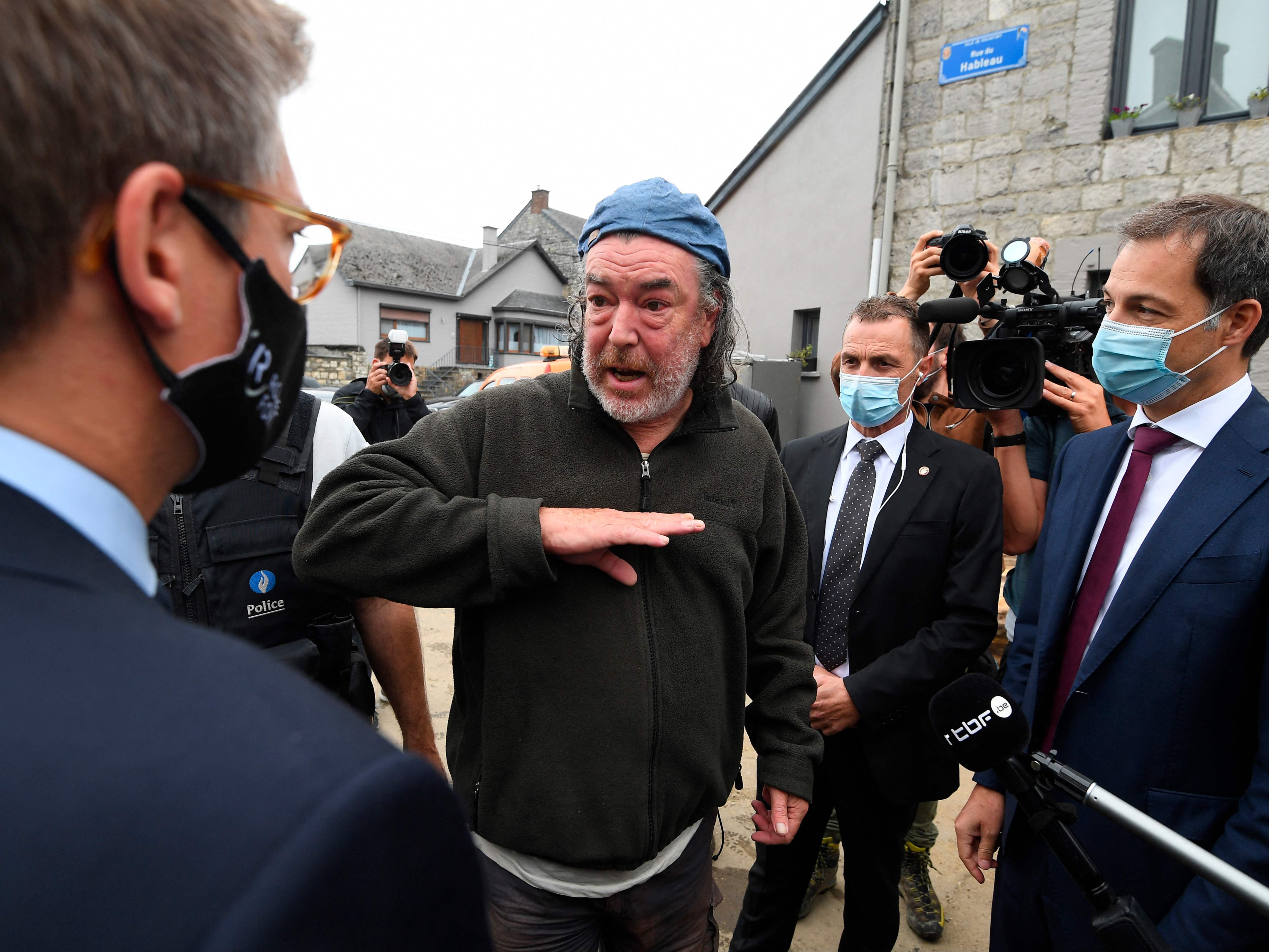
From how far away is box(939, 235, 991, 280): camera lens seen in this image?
3.04 meters

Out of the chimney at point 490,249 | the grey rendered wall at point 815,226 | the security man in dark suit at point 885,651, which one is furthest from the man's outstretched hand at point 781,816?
the chimney at point 490,249

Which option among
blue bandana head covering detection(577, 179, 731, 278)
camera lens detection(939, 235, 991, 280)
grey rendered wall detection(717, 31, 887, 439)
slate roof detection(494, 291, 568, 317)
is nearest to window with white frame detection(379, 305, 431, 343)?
slate roof detection(494, 291, 568, 317)

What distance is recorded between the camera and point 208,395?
0.64m

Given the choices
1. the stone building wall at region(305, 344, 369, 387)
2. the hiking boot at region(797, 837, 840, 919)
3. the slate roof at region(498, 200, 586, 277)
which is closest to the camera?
the hiking boot at region(797, 837, 840, 919)

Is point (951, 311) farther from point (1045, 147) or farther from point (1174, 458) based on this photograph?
point (1045, 147)

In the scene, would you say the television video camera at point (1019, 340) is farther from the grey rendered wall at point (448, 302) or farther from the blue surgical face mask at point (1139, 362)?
the grey rendered wall at point (448, 302)

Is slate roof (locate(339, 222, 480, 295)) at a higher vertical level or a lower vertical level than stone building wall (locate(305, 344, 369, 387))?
higher

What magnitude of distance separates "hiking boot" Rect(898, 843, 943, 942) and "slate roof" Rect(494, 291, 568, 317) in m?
31.3

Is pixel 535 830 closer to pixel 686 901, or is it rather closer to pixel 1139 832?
pixel 686 901

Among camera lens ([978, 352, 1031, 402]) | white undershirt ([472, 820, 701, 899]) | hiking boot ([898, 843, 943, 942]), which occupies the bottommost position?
hiking boot ([898, 843, 943, 942])

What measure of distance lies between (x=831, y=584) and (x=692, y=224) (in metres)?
1.37

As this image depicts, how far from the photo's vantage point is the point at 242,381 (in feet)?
2.24

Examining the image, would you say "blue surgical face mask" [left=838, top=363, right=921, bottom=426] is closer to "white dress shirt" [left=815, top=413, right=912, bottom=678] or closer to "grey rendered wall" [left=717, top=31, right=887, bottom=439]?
"white dress shirt" [left=815, top=413, right=912, bottom=678]

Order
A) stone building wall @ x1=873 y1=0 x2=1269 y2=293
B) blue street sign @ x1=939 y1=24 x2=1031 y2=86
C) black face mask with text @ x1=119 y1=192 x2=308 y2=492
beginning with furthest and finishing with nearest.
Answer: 1. blue street sign @ x1=939 y1=24 x2=1031 y2=86
2. stone building wall @ x1=873 y1=0 x2=1269 y2=293
3. black face mask with text @ x1=119 y1=192 x2=308 y2=492
